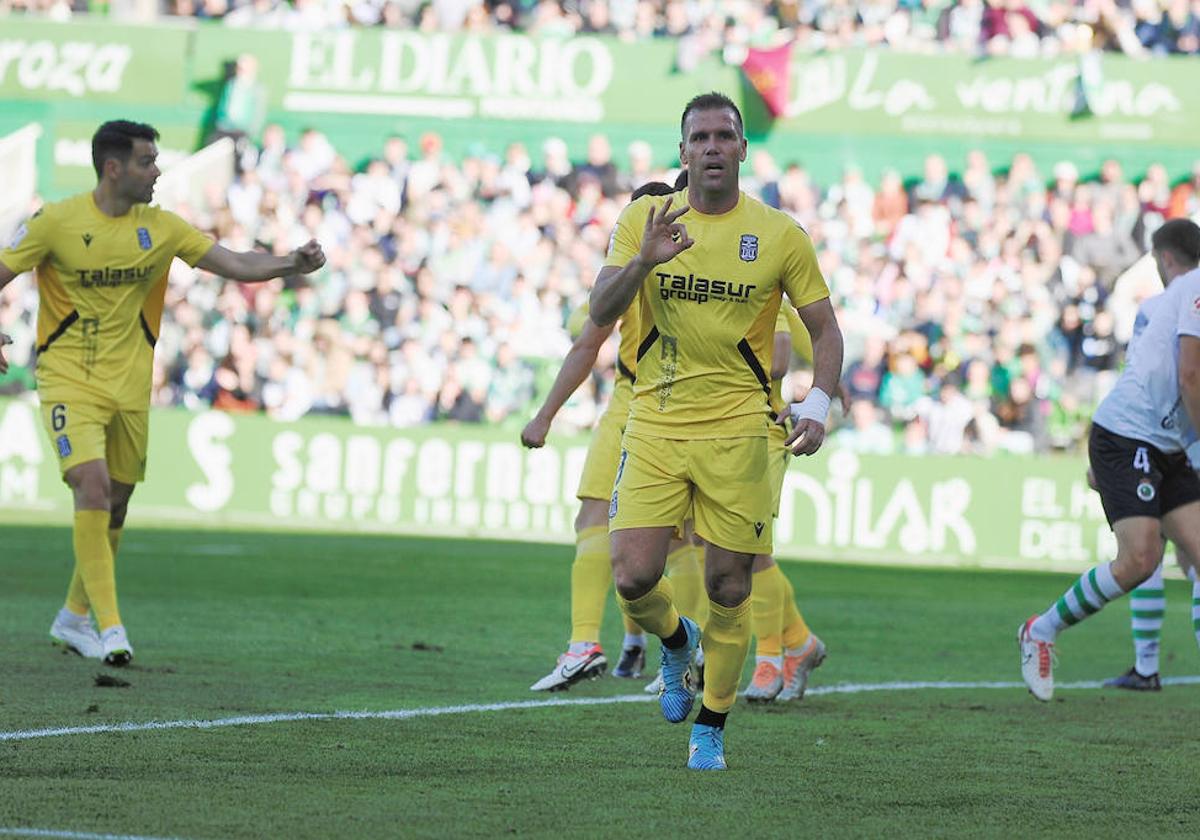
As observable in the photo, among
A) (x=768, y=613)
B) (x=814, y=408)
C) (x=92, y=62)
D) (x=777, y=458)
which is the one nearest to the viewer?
(x=814, y=408)

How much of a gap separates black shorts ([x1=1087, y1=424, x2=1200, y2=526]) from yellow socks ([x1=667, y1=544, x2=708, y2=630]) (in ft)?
6.49

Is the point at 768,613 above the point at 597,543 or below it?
below

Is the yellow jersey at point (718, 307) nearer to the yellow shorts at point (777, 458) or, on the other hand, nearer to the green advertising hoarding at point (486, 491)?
the yellow shorts at point (777, 458)

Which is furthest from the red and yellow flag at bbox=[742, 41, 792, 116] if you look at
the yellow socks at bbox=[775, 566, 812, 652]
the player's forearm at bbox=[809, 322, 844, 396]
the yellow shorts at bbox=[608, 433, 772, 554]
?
the yellow shorts at bbox=[608, 433, 772, 554]

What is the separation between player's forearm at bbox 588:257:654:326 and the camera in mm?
6746

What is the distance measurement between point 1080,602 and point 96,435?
15.9ft

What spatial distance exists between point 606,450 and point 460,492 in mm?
11551

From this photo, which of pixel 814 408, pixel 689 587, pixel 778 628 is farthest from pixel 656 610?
pixel 689 587

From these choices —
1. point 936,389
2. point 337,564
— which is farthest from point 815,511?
point 337,564

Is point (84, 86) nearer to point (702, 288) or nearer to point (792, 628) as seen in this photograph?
point (792, 628)

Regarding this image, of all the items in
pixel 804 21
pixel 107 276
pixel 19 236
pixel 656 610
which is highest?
pixel 804 21

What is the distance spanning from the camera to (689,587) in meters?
9.84

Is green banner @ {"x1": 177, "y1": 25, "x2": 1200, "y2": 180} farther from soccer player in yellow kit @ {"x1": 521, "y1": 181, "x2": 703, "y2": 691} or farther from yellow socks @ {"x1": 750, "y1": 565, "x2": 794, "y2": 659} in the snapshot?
yellow socks @ {"x1": 750, "y1": 565, "x2": 794, "y2": 659}

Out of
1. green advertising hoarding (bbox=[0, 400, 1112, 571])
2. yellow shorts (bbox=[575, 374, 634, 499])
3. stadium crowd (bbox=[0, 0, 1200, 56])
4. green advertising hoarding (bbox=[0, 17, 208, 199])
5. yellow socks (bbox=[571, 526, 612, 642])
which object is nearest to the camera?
yellow socks (bbox=[571, 526, 612, 642])
